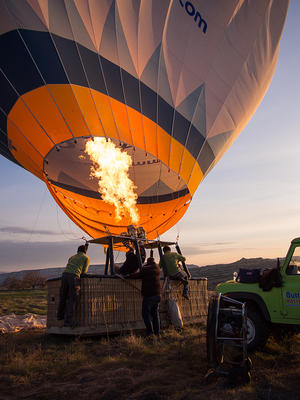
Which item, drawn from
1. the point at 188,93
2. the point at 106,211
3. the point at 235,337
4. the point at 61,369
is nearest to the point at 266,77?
the point at 188,93

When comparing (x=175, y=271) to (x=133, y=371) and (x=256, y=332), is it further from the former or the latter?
(x=133, y=371)

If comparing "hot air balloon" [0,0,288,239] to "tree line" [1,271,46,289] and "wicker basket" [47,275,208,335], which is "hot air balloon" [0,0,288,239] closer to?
"wicker basket" [47,275,208,335]

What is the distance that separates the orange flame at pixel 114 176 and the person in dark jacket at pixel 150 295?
12.9 feet

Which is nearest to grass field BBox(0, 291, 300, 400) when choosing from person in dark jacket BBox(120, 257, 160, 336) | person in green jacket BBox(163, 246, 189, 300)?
person in dark jacket BBox(120, 257, 160, 336)

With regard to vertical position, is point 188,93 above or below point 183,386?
above

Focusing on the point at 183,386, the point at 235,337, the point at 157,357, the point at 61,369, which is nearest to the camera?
the point at 183,386

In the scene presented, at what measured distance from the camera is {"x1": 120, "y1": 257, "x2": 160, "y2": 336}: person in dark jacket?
6.89 m

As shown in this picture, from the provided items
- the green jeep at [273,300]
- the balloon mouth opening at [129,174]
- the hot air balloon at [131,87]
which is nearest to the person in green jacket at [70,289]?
the green jeep at [273,300]

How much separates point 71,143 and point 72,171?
155cm

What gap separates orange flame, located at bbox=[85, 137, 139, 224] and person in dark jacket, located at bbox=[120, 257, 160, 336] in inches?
155

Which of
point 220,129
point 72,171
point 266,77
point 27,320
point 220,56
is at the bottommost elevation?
point 27,320

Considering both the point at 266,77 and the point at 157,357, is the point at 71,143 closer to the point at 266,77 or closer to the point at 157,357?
the point at 157,357

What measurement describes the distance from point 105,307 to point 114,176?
4.76 meters

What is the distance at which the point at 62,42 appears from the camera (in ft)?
25.8
